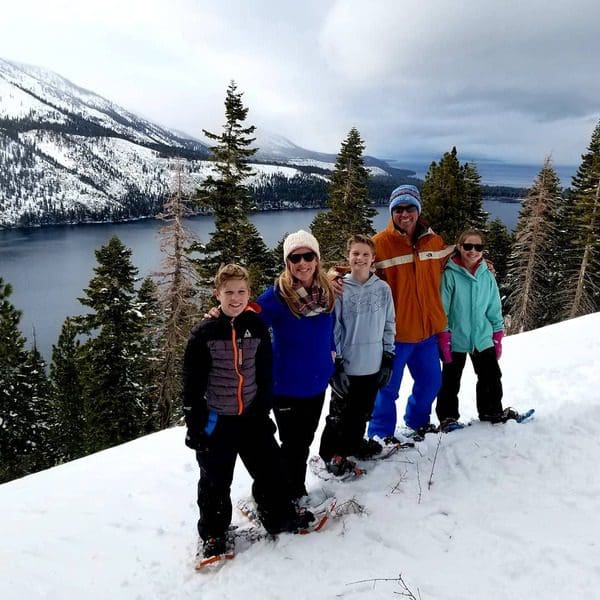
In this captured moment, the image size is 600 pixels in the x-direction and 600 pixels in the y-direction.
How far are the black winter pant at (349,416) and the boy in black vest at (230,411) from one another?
2.58ft

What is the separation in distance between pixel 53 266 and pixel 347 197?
78734 millimetres

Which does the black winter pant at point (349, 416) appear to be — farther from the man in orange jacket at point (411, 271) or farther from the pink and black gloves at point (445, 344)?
the pink and black gloves at point (445, 344)

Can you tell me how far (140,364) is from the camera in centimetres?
2027

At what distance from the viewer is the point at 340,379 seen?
3.91m

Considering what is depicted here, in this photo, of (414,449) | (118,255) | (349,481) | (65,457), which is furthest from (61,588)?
(65,457)

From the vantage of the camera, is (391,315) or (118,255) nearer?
(391,315)

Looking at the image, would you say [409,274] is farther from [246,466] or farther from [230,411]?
[246,466]

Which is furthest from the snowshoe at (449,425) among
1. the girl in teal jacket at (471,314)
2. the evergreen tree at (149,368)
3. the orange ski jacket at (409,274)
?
the evergreen tree at (149,368)

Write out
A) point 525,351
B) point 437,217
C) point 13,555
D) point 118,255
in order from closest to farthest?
point 13,555 < point 525,351 < point 118,255 < point 437,217

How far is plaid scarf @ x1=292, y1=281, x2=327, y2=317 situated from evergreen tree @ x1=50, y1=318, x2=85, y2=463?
84.2 ft

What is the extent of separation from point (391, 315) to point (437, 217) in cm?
2021

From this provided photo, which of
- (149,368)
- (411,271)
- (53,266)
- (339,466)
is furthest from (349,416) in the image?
(53,266)

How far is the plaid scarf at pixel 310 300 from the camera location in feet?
11.3

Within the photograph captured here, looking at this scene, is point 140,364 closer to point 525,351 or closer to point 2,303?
point 2,303
